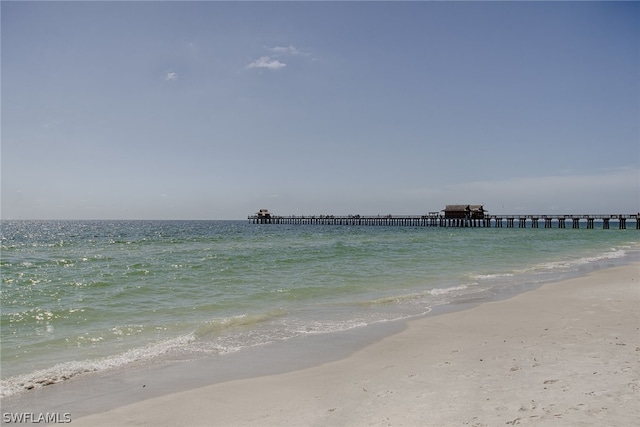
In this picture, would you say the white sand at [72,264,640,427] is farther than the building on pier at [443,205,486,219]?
No

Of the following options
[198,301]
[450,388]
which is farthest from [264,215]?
[450,388]

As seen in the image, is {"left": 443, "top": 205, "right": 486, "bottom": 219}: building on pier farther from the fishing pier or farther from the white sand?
the white sand

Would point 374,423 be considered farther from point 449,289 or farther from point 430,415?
point 449,289

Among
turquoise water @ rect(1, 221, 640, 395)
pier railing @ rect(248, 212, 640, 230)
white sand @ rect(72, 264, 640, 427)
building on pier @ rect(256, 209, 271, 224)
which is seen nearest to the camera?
white sand @ rect(72, 264, 640, 427)

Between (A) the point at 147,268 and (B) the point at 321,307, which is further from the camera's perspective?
(A) the point at 147,268

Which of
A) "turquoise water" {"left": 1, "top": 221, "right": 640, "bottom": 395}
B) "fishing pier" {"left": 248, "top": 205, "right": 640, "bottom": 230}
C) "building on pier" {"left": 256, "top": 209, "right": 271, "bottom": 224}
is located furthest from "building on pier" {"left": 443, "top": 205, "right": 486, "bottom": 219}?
"turquoise water" {"left": 1, "top": 221, "right": 640, "bottom": 395}

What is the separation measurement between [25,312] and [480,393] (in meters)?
10.8

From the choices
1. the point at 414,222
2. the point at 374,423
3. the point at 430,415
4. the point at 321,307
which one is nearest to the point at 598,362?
the point at 430,415

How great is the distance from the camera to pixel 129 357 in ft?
24.7

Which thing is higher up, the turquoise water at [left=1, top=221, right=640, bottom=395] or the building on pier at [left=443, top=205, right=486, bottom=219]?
the building on pier at [left=443, top=205, right=486, bottom=219]

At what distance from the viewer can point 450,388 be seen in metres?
5.38

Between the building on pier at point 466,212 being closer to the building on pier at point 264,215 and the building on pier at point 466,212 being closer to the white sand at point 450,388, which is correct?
the building on pier at point 264,215

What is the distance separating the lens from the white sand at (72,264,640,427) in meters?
4.53

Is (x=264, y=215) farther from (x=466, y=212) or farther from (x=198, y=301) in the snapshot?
(x=198, y=301)
